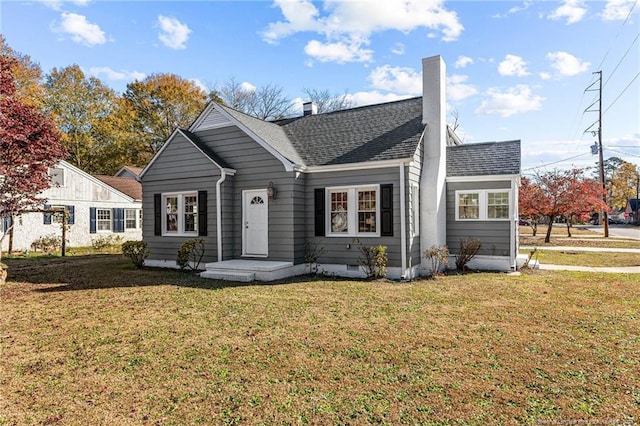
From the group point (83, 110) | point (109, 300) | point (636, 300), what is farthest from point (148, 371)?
point (83, 110)

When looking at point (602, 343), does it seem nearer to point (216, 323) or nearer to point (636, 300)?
point (636, 300)

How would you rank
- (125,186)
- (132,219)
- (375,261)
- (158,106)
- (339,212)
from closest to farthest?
1. (375,261)
2. (339,212)
3. (132,219)
4. (125,186)
5. (158,106)

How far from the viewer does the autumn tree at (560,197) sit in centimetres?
1992

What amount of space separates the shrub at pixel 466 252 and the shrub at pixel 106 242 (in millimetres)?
16408

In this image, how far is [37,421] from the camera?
296 centimetres

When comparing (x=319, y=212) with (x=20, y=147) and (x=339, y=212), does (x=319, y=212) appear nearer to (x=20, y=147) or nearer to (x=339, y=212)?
(x=339, y=212)

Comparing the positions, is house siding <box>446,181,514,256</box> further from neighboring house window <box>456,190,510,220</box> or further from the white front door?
the white front door

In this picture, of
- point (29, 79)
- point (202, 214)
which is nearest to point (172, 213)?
point (202, 214)

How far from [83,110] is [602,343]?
3435 cm

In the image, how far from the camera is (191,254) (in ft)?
36.8

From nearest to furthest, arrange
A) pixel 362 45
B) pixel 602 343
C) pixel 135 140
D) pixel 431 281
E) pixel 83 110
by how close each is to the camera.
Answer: pixel 602 343
pixel 431 281
pixel 362 45
pixel 83 110
pixel 135 140

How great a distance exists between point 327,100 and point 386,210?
25717mm

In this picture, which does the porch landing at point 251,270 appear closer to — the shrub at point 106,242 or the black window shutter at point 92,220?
the shrub at point 106,242

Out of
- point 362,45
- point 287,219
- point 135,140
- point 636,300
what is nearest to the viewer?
point 636,300
